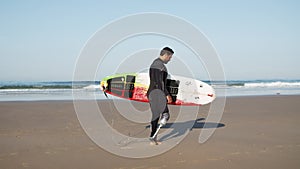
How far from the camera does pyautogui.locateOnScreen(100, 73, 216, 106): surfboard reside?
28.0 feet

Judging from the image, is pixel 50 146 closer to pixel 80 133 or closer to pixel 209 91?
pixel 80 133

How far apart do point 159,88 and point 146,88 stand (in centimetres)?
256

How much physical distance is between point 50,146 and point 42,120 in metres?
3.70

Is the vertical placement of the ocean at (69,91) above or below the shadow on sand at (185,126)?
above

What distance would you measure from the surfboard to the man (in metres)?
2.28

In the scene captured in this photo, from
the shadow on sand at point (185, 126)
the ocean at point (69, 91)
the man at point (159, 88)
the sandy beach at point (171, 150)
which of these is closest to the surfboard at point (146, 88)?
the shadow on sand at point (185, 126)

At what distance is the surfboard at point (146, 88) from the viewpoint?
8.55 m

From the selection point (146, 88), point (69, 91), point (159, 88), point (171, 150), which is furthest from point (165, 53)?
point (69, 91)

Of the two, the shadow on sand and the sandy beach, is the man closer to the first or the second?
the sandy beach

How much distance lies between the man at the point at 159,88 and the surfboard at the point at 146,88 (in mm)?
2283

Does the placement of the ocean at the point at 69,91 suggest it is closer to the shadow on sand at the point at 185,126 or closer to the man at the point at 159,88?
the shadow on sand at the point at 185,126

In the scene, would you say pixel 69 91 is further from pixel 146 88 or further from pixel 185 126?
pixel 185 126

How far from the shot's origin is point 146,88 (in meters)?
8.56

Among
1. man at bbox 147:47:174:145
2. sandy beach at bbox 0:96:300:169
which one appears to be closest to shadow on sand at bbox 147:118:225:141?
sandy beach at bbox 0:96:300:169
